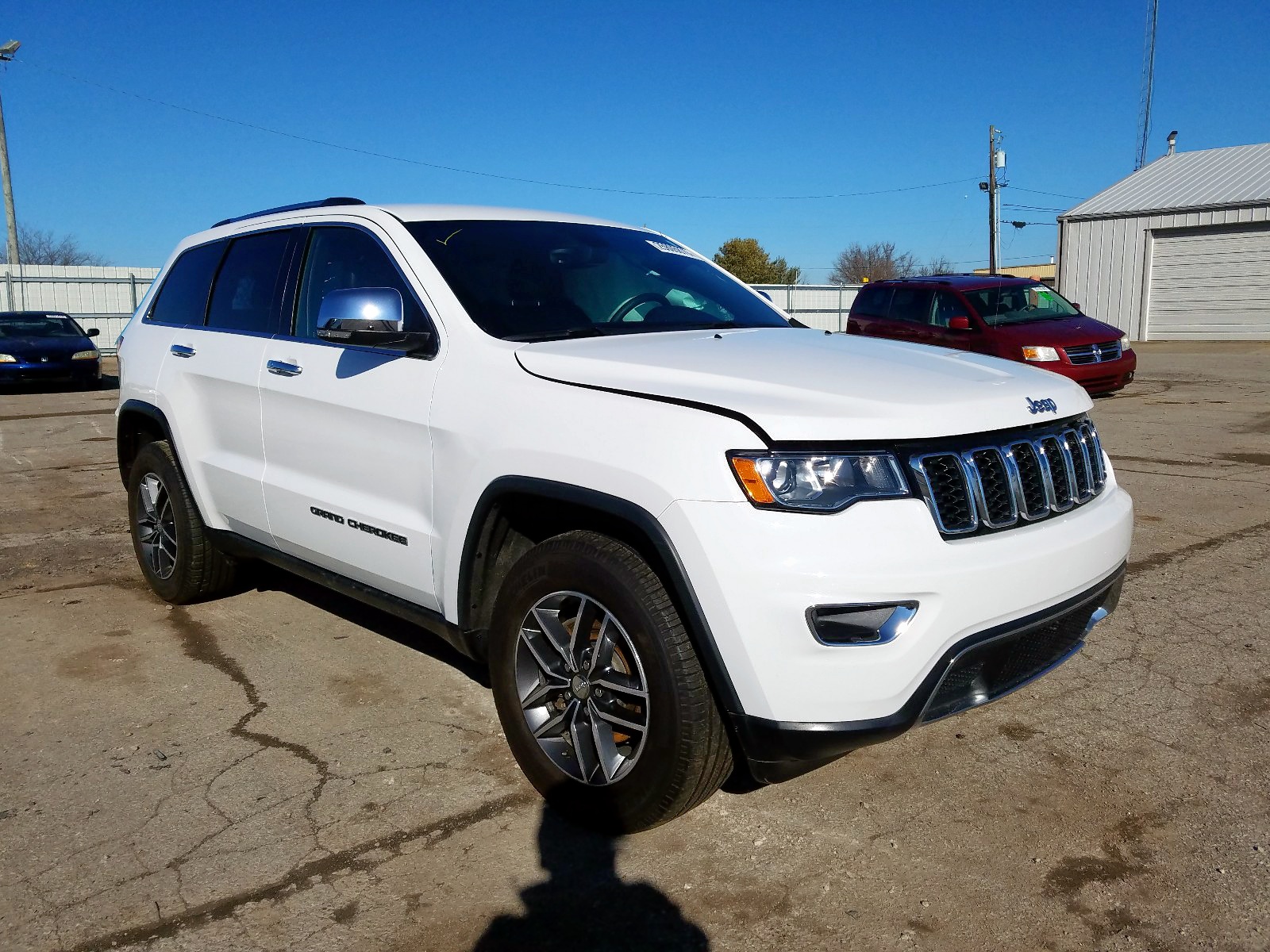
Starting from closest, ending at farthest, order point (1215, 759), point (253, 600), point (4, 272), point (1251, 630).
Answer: point (1215, 759) → point (1251, 630) → point (253, 600) → point (4, 272)

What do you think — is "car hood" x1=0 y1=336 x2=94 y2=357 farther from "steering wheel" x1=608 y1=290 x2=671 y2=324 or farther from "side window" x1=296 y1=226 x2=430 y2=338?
"steering wheel" x1=608 y1=290 x2=671 y2=324

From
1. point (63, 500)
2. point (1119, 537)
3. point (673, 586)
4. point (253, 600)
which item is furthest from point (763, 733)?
point (63, 500)

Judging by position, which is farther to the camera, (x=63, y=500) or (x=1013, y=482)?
(x=63, y=500)

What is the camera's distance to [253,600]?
542 centimetres

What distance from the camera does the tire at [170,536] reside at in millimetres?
4945

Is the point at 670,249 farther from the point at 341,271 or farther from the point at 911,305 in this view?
the point at 911,305

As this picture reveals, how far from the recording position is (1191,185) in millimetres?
29156

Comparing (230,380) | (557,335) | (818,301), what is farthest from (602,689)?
(818,301)

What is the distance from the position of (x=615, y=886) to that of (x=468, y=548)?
3.59 ft

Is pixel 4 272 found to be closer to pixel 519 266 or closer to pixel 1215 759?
pixel 519 266

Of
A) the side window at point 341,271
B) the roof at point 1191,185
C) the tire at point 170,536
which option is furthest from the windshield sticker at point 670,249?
the roof at point 1191,185

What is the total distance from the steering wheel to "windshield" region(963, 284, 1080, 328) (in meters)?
10.1

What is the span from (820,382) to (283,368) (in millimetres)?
2279

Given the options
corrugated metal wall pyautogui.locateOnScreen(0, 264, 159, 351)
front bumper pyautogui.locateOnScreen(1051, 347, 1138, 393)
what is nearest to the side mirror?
front bumper pyautogui.locateOnScreen(1051, 347, 1138, 393)
